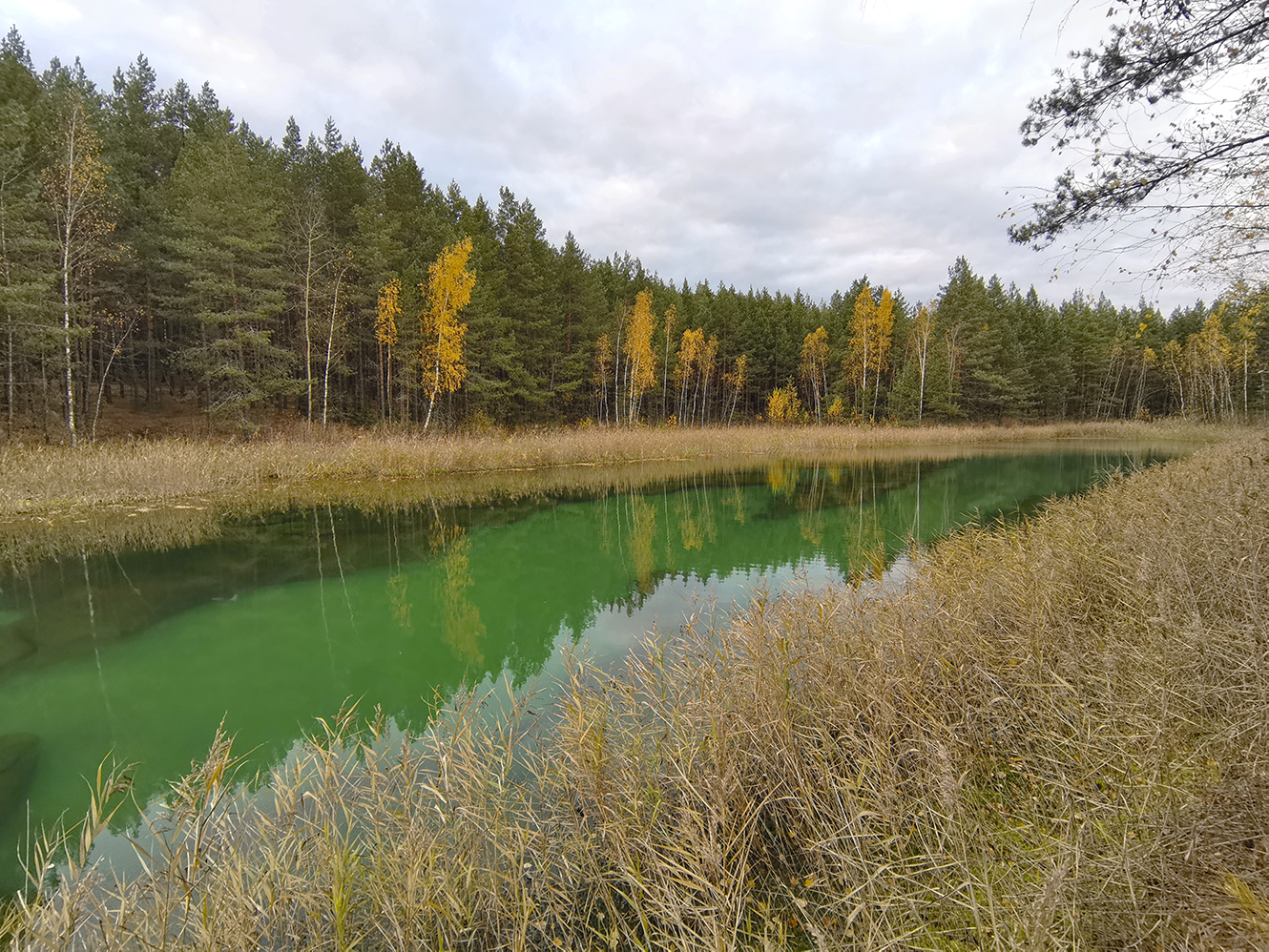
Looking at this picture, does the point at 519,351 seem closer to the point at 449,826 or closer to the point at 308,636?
the point at 308,636

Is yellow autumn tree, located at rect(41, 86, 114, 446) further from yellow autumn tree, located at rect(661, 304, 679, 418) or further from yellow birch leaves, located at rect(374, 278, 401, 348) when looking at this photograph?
yellow autumn tree, located at rect(661, 304, 679, 418)

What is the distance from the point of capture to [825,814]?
9.16 feet

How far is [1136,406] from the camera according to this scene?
52.3 metres

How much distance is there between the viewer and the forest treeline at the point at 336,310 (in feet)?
62.0

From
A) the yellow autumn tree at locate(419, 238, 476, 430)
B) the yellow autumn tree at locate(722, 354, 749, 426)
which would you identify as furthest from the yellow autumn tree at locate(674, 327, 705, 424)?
the yellow autumn tree at locate(419, 238, 476, 430)

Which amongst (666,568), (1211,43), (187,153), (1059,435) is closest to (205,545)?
(666,568)

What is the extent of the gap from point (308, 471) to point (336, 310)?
9.80 meters

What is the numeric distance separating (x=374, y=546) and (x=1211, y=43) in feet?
38.9

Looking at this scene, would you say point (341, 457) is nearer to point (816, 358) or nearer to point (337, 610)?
point (337, 610)

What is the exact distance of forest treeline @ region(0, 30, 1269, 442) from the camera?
18891 millimetres

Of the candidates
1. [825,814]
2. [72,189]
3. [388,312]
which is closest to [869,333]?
[388,312]

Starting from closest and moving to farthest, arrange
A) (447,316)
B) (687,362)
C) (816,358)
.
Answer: (447,316) < (687,362) < (816,358)

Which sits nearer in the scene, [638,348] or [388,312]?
[388,312]

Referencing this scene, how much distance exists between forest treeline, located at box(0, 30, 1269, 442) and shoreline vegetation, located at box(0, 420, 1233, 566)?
3.48m
